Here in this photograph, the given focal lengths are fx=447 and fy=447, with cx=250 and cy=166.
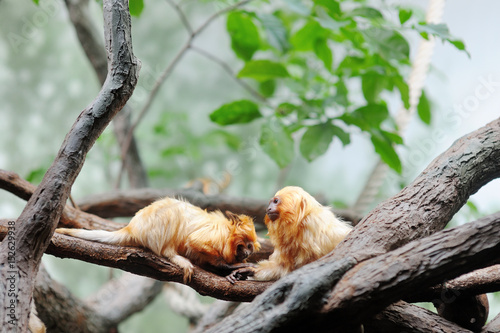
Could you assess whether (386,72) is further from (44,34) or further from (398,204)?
(44,34)

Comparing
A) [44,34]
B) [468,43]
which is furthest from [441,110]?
[44,34]

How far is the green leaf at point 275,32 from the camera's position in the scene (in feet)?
12.7

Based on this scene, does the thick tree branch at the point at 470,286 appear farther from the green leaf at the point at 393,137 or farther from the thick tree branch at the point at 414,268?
the green leaf at the point at 393,137

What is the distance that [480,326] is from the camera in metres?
2.33

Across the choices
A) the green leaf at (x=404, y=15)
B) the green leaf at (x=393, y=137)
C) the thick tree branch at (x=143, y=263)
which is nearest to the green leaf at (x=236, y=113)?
the green leaf at (x=393, y=137)

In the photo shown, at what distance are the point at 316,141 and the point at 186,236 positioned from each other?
1.65 meters

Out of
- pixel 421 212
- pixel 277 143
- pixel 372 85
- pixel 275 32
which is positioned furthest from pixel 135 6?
pixel 421 212

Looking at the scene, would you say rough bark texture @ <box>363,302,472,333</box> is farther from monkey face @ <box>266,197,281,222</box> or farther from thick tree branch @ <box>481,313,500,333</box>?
monkey face @ <box>266,197,281,222</box>

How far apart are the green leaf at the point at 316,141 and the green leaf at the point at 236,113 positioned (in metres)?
0.59

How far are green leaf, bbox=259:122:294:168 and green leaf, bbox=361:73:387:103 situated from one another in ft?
2.85

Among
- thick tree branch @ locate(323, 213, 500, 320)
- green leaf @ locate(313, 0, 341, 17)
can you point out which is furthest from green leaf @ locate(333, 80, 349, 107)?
thick tree branch @ locate(323, 213, 500, 320)

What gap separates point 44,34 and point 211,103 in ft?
10.5

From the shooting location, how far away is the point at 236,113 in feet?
13.5

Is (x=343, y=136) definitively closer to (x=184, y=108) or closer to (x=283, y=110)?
(x=283, y=110)
